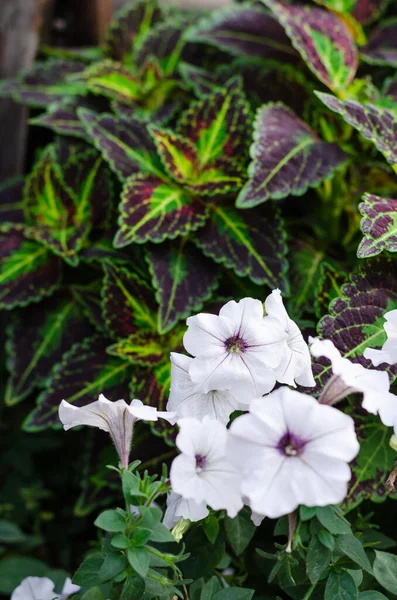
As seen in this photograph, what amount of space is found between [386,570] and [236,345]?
322 mm

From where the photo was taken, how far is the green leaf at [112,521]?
65 cm

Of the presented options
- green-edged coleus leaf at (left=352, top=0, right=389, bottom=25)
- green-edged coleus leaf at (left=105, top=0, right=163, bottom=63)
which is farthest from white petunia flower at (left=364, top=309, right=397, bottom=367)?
green-edged coleus leaf at (left=105, top=0, right=163, bottom=63)

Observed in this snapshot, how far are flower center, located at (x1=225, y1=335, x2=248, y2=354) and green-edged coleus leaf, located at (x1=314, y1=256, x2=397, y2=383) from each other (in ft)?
0.46

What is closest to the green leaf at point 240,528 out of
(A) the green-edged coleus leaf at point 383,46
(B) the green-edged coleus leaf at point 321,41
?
(B) the green-edged coleus leaf at point 321,41

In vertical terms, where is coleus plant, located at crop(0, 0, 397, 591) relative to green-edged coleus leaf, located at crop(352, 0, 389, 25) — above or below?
below

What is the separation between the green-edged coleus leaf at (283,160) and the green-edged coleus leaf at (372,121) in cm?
10

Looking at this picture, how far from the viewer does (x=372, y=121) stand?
3.47 feet

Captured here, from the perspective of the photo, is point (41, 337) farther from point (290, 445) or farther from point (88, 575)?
point (290, 445)

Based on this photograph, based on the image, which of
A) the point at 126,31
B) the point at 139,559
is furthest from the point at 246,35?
the point at 139,559

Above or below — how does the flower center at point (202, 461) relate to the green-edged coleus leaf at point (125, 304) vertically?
above

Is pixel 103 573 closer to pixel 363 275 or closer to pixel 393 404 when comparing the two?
pixel 393 404

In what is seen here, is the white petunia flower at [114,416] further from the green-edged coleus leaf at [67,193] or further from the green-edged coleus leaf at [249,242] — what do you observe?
the green-edged coleus leaf at [67,193]

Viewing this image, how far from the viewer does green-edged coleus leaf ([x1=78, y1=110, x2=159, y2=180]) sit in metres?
1.23

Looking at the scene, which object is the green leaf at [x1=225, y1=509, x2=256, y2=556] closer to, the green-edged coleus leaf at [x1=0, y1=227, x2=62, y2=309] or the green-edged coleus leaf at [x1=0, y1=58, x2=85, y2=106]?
the green-edged coleus leaf at [x1=0, y1=227, x2=62, y2=309]
